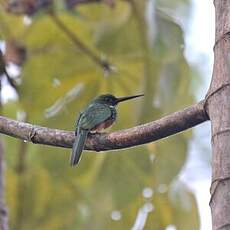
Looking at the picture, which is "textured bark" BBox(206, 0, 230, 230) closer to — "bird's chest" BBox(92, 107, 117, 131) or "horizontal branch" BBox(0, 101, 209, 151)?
"horizontal branch" BBox(0, 101, 209, 151)

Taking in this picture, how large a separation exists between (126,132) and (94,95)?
4.30ft

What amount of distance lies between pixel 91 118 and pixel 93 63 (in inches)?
23.1

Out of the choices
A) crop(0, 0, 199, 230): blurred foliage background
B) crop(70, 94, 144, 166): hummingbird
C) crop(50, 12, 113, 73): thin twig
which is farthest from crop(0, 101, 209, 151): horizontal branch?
crop(50, 12, 113, 73): thin twig

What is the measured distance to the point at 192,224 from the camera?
2.37m

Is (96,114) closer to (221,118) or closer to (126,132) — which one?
(126,132)

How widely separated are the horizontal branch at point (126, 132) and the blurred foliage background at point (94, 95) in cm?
90

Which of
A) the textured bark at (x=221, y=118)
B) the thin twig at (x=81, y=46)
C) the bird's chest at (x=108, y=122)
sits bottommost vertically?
the textured bark at (x=221, y=118)

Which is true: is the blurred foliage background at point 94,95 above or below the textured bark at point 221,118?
above

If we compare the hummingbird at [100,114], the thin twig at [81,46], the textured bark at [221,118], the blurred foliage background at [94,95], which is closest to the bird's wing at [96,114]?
the hummingbird at [100,114]

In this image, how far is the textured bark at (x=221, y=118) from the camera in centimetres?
88

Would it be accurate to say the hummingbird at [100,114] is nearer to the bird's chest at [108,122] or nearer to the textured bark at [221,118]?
the bird's chest at [108,122]

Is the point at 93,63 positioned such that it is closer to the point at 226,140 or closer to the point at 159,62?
the point at 159,62

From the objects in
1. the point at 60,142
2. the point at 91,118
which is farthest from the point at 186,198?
the point at 60,142

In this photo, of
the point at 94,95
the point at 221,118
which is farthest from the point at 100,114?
the point at 221,118
